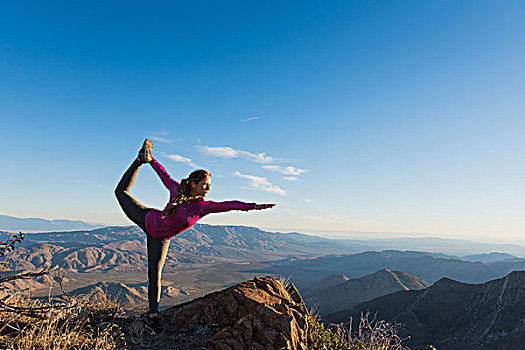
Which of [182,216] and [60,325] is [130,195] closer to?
[182,216]

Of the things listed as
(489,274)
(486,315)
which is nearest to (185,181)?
(486,315)

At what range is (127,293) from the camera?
9144 centimetres

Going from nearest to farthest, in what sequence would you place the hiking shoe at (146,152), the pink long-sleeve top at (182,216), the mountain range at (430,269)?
the pink long-sleeve top at (182,216) < the hiking shoe at (146,152) < the mountain range at (430,269)

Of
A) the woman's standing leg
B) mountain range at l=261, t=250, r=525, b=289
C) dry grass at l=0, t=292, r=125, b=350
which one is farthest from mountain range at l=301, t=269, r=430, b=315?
dry grass at l=0, t=292, r=125, b=350

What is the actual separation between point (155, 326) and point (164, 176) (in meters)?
2.32

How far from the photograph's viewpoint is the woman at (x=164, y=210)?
4.47 meters

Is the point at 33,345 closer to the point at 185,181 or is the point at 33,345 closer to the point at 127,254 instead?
the point at 185,181

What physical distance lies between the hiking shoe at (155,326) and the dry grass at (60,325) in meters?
0.39

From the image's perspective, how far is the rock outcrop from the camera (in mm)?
3730

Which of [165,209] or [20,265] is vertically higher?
[165,209]

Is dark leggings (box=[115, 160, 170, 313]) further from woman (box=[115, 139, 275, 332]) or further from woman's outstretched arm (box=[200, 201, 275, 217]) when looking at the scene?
woman's outstretched arm (box=[200, 201, 275, 217])

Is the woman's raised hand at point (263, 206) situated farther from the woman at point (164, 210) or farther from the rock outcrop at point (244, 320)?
the rock outcrop at point (244, 320)

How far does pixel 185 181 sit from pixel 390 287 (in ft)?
293

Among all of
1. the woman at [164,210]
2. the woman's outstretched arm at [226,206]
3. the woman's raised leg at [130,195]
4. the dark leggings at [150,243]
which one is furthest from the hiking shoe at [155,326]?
the woman's outstretched arm at [226,206]
